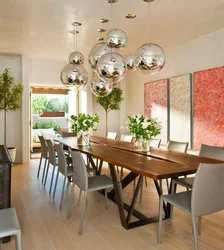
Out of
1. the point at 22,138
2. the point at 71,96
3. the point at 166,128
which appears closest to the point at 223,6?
the point at 166,128

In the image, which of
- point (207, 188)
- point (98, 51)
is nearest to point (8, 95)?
point (98, 51)

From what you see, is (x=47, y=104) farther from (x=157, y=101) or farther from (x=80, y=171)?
(x=80, y=171)

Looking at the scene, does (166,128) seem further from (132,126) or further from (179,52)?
(132,126)

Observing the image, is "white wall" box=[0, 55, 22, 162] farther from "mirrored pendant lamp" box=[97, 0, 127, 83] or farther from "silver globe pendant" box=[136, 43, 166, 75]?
"silver globe pendant" box=[136, 43, 166, 75]

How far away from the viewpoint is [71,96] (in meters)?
9.03

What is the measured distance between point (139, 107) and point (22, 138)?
3.36m

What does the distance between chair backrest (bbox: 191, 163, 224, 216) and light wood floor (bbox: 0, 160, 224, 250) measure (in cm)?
49

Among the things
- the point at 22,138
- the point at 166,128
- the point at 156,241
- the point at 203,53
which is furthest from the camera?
the point at 22,138

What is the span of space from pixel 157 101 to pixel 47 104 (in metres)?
8.50

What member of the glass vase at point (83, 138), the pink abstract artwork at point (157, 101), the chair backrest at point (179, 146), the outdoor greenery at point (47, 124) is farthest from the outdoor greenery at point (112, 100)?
the outdoor greenery at point (47, 124)

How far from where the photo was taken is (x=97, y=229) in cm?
283

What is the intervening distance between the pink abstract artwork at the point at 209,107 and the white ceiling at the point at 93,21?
87 centimetres

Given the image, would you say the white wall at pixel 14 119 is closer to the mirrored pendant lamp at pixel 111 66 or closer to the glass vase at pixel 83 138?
the glass vase at pixel 83 138

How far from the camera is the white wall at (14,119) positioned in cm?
662
